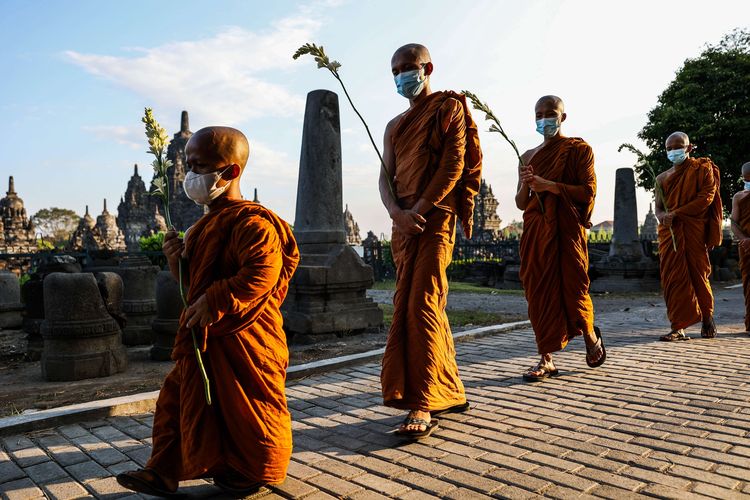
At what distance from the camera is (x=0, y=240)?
81.4 ft

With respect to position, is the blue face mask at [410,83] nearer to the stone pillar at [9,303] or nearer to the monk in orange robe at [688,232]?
the monk in orange robe at [688,232]

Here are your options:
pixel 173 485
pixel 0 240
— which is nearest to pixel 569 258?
pixel 173 485

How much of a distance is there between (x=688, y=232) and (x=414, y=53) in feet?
17.1

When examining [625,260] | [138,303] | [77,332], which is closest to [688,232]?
[77,332]

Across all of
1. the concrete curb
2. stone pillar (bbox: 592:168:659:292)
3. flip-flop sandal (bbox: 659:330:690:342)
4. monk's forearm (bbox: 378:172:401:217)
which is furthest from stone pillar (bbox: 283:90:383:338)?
stone pillar (bbox: 592:168:659:292)

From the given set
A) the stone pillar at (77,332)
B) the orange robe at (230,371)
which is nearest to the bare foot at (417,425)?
the orange robe at (230,371)

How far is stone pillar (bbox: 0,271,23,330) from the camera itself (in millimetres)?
10305

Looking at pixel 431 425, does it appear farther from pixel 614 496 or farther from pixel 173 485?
pixel 173 485

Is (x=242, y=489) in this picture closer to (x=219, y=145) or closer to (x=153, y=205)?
(x=219, y=145)

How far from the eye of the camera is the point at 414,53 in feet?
12.5

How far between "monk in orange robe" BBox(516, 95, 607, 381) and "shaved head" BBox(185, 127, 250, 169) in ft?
9.58

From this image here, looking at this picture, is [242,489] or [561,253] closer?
[242,489]

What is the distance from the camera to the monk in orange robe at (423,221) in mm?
3453

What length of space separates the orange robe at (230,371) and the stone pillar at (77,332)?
3.59 metres
